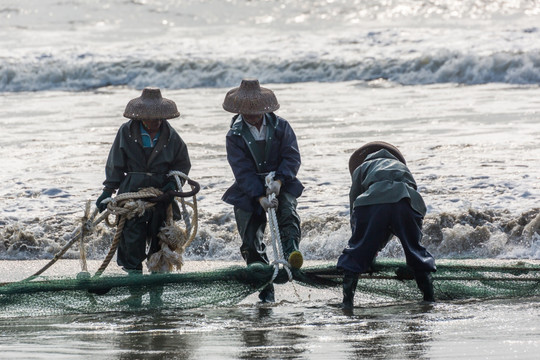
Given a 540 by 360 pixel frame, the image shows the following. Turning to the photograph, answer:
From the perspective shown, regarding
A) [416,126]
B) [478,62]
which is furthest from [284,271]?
[478,62]

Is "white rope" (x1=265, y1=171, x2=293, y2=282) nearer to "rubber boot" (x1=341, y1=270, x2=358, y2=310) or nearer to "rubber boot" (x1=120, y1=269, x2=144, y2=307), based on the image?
"rubber boot" (x1=341, y1=270, x2=358, y2=310)

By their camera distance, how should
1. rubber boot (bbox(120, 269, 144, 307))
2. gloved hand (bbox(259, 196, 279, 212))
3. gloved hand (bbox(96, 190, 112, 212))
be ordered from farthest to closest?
gloved hand (bbox(96, 190, 112, 212)), gloved hand (bbox(259, 196, 279, 212)), rubber boot (bbox(120, 269, 144, 307))

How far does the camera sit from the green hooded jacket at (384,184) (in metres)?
5.70

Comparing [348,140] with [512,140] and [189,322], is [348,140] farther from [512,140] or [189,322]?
[189,322]

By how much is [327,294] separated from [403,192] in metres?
1.27

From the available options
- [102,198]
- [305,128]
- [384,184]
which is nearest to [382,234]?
[384,184]

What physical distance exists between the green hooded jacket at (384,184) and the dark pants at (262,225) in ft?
1.85

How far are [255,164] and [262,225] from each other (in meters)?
0.45

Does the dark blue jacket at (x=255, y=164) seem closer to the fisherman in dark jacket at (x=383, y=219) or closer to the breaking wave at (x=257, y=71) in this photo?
the fisherman in dark jacket at (x=383, y=219)

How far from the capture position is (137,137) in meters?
6.45

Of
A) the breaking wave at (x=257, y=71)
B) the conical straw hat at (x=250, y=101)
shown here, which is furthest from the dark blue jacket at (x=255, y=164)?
the breaking wave at (x=257, y=71)

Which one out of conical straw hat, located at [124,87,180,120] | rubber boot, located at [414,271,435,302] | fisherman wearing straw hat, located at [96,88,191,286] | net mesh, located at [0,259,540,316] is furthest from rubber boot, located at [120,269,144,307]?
rubber boot, located at [414,271,435,302]

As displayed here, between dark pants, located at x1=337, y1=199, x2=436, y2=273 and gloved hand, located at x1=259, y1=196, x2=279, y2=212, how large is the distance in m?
0.58

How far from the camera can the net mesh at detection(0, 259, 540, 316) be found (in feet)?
19.6
